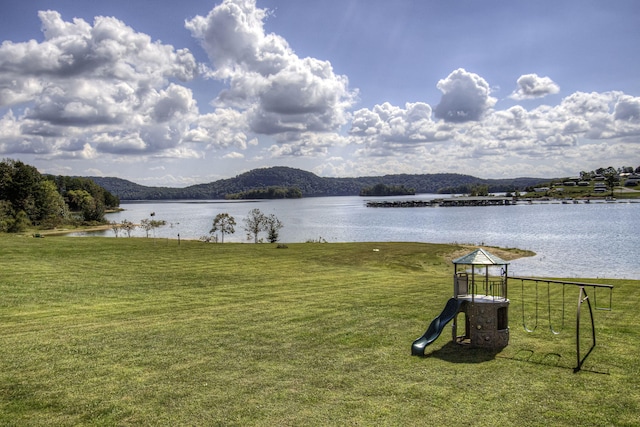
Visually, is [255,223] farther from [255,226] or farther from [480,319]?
[480,319]

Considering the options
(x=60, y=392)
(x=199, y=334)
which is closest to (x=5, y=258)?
(x=199, y=334)

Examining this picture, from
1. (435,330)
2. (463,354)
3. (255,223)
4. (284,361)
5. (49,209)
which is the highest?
(49,209)

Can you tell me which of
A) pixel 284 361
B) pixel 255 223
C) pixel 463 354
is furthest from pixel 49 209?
pixel 463 354

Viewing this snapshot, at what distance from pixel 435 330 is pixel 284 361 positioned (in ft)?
19.9

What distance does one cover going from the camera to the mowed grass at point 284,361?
1148cm

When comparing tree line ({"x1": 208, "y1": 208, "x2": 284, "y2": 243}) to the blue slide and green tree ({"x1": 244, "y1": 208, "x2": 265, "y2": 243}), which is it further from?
the blue slide

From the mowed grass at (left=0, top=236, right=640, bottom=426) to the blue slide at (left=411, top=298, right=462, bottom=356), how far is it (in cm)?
40

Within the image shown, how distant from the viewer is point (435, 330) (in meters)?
17.0

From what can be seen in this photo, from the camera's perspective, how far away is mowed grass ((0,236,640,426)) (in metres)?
11.5

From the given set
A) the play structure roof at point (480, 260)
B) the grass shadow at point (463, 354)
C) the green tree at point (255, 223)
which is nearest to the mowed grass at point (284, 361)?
the grass shadow at point (463, 354)

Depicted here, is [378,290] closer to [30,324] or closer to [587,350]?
[587,350]

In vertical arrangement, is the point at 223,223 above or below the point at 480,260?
below

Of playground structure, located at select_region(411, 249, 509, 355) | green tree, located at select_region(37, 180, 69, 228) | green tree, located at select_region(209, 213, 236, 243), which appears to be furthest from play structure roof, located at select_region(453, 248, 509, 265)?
green tree, located at select_region(37, 180, 69, 228)

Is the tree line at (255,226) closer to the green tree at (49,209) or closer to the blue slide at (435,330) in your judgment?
the green tree at (49,209)
